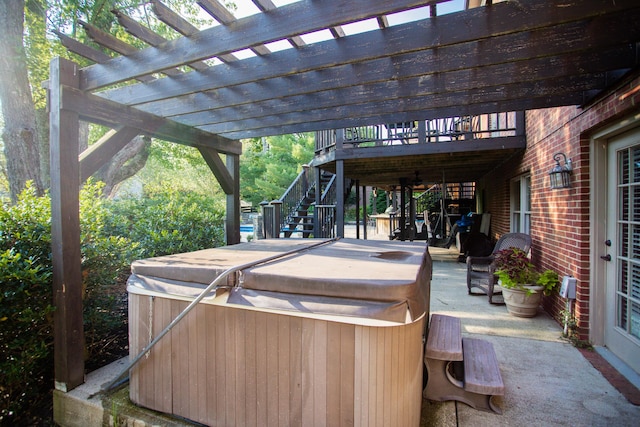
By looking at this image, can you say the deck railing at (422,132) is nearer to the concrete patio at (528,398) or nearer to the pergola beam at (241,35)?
the concrete patio at (528,398)

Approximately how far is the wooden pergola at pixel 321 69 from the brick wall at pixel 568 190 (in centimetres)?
23

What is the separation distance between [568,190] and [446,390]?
2435 millimetres

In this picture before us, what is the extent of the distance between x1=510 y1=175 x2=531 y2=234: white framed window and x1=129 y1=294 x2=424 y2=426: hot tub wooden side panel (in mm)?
4275

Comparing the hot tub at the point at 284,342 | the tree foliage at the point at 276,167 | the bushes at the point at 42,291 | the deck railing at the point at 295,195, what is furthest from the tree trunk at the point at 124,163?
the tree foliage at the point at 276,167

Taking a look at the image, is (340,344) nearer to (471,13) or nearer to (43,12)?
(471,13)

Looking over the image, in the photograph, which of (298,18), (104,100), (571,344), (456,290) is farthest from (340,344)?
(456,290)

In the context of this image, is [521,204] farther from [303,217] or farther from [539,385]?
[303,217]

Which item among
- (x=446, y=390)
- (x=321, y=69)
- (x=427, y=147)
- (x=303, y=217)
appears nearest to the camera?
(x=446, y=390)

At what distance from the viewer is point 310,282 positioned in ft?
5.20

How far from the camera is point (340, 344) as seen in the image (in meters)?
1.50

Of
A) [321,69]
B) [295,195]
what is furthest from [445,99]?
[295,195]

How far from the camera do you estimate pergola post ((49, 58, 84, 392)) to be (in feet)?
7.11

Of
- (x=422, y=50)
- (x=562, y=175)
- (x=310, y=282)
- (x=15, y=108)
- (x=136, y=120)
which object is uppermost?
(x=15, y=108)

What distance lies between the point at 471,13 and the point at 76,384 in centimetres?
350
